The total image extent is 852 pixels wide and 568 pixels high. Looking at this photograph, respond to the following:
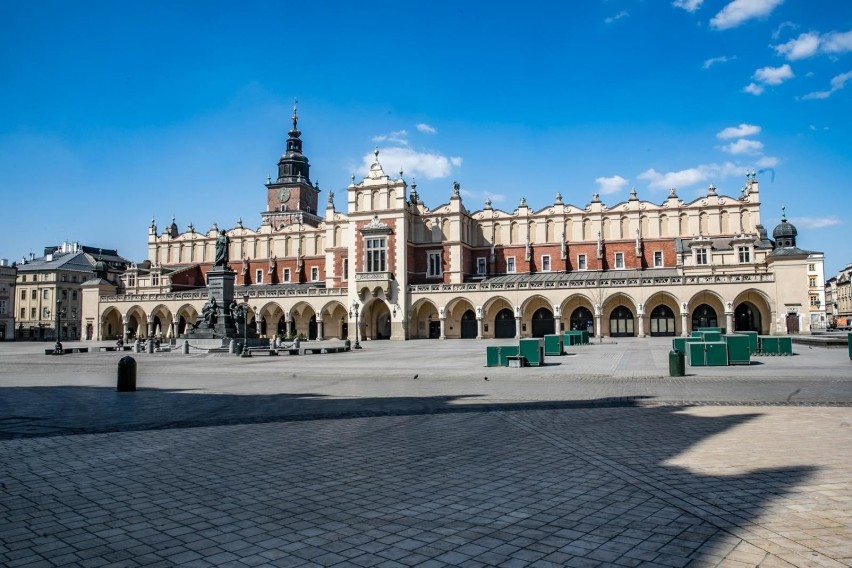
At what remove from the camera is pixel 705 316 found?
54406mm

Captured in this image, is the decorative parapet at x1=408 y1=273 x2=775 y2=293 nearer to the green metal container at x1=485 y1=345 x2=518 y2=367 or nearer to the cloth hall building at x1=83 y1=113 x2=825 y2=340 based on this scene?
the cloth hall building at x1=83 y1=113 x2=825 y2=340

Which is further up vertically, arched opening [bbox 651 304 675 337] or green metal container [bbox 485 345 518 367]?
arched opening [bbox 651 304 675 337]

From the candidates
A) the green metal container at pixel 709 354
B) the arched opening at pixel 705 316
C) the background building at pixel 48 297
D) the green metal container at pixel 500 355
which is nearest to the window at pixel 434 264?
the arched opening at pixel 705 316

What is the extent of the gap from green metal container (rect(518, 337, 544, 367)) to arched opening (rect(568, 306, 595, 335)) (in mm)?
34499

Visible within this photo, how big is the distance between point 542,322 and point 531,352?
34990 mm

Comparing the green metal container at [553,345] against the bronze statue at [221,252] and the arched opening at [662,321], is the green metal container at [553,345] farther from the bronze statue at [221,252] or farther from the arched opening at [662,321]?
the arched opening at [662,321]

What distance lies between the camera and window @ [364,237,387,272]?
60.4 m

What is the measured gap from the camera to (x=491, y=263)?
214ft

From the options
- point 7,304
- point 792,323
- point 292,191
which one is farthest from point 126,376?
point 7,304

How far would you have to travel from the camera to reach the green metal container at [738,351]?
2305 centimetres

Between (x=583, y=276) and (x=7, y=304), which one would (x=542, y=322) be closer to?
(x=583, y=276)

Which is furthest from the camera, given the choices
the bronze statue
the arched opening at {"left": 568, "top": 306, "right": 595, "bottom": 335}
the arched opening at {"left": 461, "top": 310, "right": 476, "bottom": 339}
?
the arched opening at {"left": 461, "top": 310, "right": 476, "bottom": 339}

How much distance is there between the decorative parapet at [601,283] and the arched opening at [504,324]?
10.6 feet

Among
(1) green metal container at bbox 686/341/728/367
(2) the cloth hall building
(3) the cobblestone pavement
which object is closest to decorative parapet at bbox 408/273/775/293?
(2) the cloth hall building
